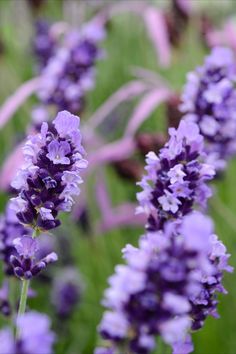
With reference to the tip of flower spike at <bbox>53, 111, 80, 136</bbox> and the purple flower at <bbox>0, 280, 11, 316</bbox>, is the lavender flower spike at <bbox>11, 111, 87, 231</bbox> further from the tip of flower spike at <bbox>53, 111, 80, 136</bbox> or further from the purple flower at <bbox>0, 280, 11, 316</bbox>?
the purple flower at <bbox>0, 280, 11, 316</bbox>

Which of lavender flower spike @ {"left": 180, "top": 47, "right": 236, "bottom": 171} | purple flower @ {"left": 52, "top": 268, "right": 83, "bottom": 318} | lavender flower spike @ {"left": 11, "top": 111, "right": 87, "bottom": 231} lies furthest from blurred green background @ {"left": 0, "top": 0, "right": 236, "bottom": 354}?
lavender flower spike @ {"left": 180, "top": 47, "right": 236, "bottom": 171}

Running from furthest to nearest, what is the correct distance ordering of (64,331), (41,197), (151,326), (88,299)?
(88,299) < (64,331) < (41,197) < (151,326)

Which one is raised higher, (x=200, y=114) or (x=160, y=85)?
(x=160, y=85)

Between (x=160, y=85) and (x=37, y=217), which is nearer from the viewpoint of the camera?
(x=37, y=217)

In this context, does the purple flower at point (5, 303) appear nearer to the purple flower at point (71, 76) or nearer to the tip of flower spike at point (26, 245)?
the tip of flower spike at point (26, 245)

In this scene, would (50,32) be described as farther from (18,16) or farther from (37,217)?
(37,217)

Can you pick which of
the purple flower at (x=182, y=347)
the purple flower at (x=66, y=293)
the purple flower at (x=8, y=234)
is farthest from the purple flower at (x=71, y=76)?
the purple flower at (x=182, y=347)

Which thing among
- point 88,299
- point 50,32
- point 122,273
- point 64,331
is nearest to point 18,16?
point 50,32

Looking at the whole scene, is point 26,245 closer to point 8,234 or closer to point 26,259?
point 26,259
